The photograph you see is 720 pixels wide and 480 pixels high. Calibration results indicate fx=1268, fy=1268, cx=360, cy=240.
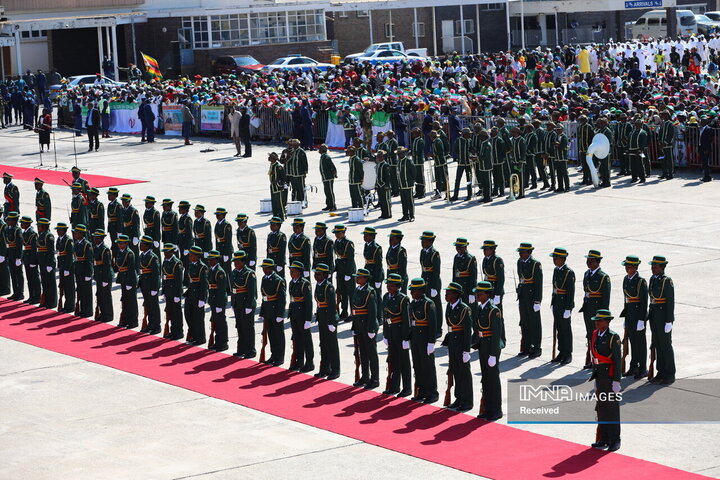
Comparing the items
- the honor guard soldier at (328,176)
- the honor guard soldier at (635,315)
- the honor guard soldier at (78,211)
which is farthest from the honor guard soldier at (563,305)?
the honor guard soldier at (328,176)

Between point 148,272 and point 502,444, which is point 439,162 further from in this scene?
point 502,444

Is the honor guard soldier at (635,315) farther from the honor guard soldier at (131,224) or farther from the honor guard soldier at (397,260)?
the honor guard soldier at (131,224)

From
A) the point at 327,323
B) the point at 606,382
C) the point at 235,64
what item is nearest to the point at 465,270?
the point at 327,323

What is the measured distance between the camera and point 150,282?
1802 cm

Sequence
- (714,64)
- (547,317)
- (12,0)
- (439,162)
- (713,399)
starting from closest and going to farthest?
(713,399) < (547,317) < (439,162) < (714,64) < (12,0)

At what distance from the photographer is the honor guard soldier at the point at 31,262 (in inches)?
802

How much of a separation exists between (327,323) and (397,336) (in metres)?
1.16

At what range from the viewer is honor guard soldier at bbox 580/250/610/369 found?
1481cm

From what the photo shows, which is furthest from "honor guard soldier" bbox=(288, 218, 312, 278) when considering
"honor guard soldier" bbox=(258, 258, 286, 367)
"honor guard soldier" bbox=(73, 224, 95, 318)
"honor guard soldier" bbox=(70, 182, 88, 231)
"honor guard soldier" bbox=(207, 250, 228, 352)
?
"honor guard soldier" bbox=(70, 182, 88, 231)

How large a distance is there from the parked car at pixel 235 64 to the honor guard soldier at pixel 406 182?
3036 centimetres

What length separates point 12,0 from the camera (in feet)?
198

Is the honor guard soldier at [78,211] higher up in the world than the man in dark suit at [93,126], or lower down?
lower down

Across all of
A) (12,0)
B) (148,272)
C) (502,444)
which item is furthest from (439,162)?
(12,0)

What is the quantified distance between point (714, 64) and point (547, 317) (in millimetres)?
31042
